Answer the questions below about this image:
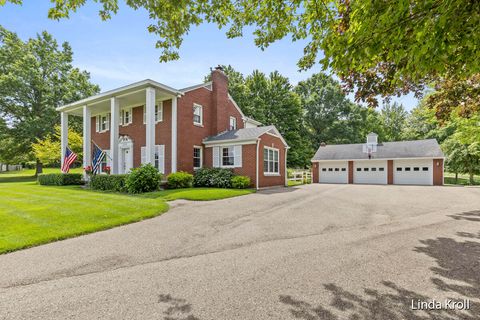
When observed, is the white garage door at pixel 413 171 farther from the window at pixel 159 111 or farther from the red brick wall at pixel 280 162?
the window at pixel 159 111

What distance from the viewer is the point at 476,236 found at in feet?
19.1

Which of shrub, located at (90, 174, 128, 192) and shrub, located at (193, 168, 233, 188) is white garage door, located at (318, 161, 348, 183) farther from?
shrub, located at (90, 174, 128, 192)

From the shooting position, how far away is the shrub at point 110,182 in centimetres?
1408

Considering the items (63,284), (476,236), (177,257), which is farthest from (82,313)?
(476,236)

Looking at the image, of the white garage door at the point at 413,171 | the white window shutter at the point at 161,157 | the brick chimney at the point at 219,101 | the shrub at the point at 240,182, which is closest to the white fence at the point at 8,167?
the white window shutter at the point at 161,157

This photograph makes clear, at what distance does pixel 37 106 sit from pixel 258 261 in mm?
37758

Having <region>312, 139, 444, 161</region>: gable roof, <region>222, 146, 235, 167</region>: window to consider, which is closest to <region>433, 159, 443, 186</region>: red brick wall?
<region>312, 139, 444, 161</region>: gable roof

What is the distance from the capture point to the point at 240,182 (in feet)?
51.8

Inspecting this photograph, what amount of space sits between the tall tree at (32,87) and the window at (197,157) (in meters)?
22.4

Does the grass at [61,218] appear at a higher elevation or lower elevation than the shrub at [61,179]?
lower

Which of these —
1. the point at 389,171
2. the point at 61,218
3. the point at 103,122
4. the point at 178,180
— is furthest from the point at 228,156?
the point at 389,171

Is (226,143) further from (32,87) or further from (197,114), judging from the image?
(32,87)

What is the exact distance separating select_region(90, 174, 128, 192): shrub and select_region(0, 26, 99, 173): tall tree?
63.8ft

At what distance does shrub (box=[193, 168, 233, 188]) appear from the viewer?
16.3 meters
